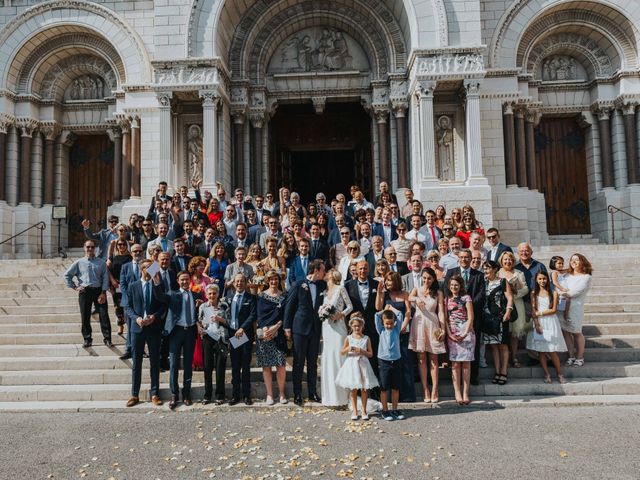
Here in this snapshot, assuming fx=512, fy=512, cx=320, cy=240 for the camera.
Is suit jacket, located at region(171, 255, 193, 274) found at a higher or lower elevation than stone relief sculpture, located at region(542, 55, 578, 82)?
lower

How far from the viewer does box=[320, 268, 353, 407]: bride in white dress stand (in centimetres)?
671

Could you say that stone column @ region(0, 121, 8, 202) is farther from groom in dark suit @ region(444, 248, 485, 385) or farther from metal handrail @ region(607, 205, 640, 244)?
metal handrail @ region(607, 205, 640, 244)

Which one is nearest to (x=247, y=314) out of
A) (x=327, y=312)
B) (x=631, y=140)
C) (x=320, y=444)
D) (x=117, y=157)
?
(x=327, y=312)

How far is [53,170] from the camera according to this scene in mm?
17844

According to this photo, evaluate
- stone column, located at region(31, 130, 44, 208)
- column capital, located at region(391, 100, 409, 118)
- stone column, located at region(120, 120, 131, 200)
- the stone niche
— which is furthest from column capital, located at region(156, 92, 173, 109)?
column capital, located at region(391, 100, 409, 118)

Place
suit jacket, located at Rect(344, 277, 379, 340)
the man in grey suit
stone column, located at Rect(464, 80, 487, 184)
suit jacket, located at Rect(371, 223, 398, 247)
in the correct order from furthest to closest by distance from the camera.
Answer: stone column, located at Rect(464, 80, 487, 184) → suit jacket, located at Rect(371, 223, 398, 247) → the man in grey suit → suit jacket, located at Rect(344, 277, 379, 340)

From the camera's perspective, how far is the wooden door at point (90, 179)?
18.3 m

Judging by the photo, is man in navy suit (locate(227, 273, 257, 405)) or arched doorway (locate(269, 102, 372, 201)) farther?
arched doorway (locate(269, 102, 372, 201))

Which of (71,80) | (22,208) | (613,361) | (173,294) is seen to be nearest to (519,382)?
(613,361)

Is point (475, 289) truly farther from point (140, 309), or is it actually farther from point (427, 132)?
point (427, 132)

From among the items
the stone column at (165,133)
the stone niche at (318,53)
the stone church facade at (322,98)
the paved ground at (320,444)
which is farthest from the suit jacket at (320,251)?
the stone niche at (318,53)

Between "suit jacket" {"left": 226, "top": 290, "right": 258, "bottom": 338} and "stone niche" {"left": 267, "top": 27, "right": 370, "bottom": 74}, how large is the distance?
11963 mm

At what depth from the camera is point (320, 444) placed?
216 inches

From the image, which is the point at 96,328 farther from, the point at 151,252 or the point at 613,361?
the point at 613,361
